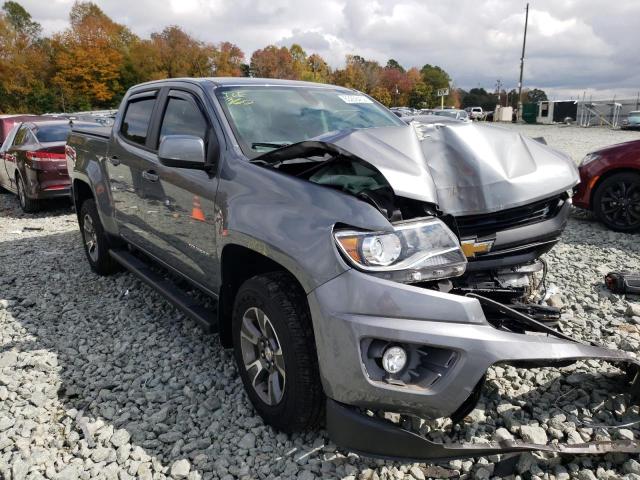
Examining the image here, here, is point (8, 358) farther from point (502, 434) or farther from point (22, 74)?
point (22, 74)

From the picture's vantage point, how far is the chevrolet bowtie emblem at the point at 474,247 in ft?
8.52

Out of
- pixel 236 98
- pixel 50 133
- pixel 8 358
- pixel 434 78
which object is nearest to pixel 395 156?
pixel 236 98

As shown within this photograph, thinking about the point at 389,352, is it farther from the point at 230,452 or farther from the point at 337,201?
the point at 230,452

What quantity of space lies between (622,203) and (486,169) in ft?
15.9

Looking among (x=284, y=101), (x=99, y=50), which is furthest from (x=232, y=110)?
(x=99, y=50)

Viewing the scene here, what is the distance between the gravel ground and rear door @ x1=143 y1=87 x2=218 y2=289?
2.32 feet

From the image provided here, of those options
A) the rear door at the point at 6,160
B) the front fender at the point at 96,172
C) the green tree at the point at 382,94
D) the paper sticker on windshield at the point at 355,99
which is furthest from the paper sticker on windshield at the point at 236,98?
the green tree at the point at 382,94

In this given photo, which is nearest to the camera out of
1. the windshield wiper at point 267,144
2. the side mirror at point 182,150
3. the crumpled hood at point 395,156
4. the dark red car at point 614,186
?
the crumpled hood at point 395,156

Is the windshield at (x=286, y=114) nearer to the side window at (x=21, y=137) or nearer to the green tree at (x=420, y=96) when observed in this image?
the side window at (x=21, y=137)

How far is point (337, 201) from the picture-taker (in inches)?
88.0

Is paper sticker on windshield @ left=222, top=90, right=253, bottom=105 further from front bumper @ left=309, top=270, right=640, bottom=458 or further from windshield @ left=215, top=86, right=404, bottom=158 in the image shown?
front bumper @ left=309, top=270, right=640, bottom=458

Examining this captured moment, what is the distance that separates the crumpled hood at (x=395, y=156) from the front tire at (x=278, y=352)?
719mm

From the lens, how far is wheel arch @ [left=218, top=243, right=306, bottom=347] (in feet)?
9.29

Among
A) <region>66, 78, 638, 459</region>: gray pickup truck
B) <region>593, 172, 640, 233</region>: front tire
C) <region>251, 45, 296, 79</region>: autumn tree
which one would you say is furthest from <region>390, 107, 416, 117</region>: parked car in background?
<region>251, 45, 296, 79</region>: autumn tree
